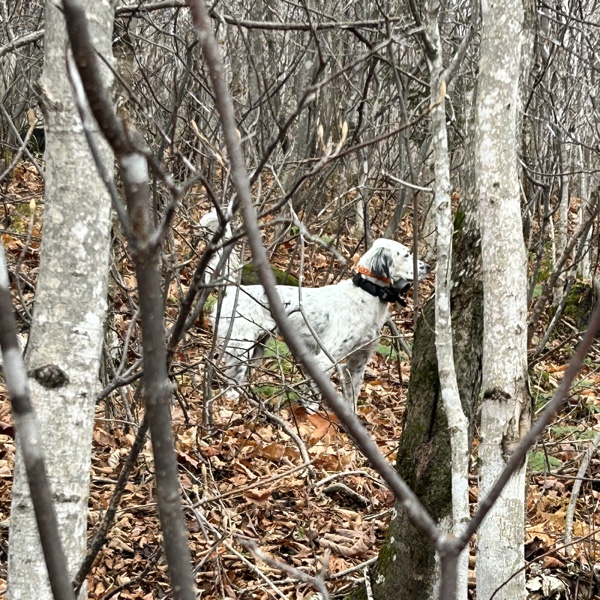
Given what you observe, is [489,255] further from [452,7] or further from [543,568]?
[452,7]

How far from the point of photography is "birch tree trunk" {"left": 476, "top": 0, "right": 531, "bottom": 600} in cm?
287

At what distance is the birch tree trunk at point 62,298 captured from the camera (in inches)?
74.0

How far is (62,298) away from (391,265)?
624 centimetres

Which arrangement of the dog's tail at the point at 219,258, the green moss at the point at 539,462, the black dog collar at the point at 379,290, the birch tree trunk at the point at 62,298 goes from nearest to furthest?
the birch tree trunk at the point at 62,298
the dog's tail at the point at 219,258
the green moss at the point at 539,462
the black dog collar at the point at 379,290

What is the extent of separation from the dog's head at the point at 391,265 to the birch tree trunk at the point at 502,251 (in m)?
4.96

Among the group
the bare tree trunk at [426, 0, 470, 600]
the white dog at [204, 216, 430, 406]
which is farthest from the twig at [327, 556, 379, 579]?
the white dog at [204, 216, 430, 406]

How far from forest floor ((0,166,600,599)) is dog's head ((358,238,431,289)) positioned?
158cm

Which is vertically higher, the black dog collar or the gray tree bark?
the black dog collar

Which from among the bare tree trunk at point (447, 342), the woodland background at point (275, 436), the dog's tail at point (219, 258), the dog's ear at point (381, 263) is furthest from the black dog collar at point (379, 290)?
the bare tree trunk at point (447, 342)

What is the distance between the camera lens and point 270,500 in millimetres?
5094

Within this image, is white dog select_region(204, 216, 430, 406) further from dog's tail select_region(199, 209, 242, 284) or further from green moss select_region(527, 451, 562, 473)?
green moss select_region(527, 451, 562, 473)

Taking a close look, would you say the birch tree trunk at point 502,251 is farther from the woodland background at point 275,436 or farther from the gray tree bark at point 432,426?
the gray tree bark at point 432,426

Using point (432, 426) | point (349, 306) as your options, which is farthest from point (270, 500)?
point (349, 306)

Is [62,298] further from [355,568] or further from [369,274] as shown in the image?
[369,274]
